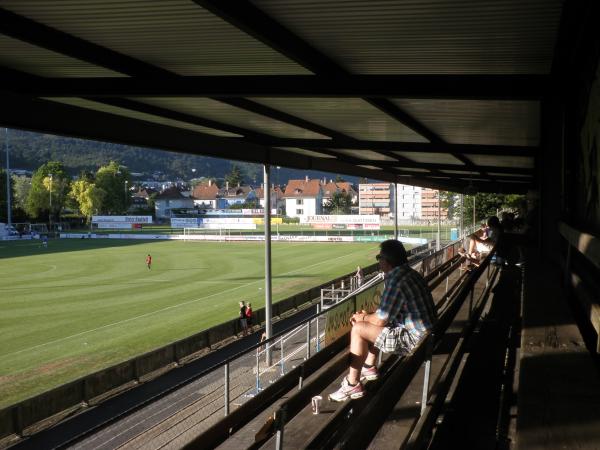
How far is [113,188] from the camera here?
294 ft

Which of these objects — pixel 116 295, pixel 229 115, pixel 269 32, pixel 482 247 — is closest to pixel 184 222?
pixel 116 295

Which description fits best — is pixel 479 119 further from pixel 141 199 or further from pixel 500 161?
pixel 141 199

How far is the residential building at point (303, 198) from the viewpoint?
11938cm

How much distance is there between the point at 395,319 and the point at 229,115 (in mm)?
4077

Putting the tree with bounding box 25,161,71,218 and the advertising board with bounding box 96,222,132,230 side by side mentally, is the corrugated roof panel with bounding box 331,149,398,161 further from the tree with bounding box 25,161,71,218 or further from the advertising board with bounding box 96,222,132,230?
the tree with bounding box 25,161,71,218

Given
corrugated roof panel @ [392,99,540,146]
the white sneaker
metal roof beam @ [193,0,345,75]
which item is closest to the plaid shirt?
the white sneaker

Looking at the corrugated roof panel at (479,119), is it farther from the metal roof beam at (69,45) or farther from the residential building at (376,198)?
the residential building at (376,198)

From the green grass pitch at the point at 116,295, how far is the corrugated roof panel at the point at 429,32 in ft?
42.3

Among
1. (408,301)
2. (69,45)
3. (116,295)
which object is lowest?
(116,295)

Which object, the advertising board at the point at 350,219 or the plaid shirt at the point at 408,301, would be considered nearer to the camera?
the plaid shirt at the point at 408,301

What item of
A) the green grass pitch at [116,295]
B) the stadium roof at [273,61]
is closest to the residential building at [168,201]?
the green grass pitch at [116,295]

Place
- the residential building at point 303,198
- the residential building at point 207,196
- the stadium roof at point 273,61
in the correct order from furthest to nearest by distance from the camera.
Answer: the residential building at point 207,196 < the residential building at point 303,198 < the stadium roof at point 273,61

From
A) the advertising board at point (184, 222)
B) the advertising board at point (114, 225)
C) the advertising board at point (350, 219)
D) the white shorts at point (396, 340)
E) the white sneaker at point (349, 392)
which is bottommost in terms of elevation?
the advertising board at point (114, 225)

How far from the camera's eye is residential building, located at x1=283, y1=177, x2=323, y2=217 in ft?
392
